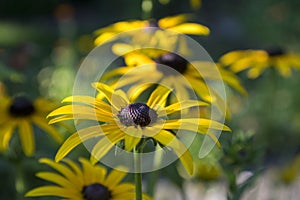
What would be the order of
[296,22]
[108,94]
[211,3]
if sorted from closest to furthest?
[108,94] < [296,22] < [211,3]

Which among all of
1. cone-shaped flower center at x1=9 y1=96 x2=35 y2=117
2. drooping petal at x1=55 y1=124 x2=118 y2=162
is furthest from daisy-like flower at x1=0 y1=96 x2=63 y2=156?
drooping petal at x1=55 y1=124 x2=118 y2=162

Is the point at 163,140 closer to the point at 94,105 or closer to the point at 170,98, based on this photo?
the point at 94,105

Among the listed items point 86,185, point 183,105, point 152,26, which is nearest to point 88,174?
point 86,185

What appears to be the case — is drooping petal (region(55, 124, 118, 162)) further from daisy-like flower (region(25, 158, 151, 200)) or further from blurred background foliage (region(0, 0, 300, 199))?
blurred background foliage (region(0, 0, 300, 199))

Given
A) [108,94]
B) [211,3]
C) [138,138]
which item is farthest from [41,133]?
[211,3]

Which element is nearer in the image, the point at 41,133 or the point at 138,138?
the point at 138,138

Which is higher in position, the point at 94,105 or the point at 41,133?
the point at 94,105

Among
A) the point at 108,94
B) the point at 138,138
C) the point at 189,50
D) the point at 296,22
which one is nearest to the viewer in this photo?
the point at 138,138

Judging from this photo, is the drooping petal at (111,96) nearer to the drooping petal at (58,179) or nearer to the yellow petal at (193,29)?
the drooping petal at (58,179)
